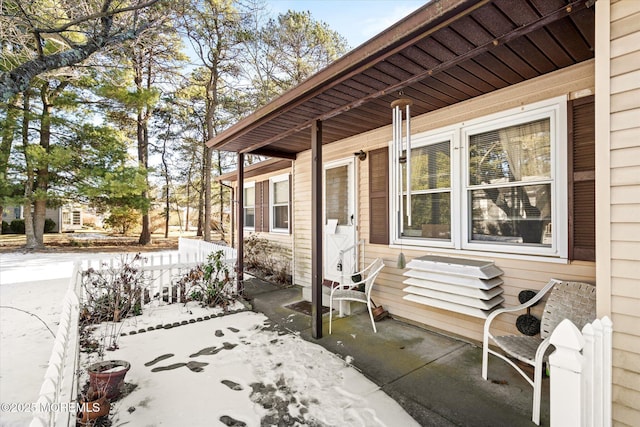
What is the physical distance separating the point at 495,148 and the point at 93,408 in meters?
3.99

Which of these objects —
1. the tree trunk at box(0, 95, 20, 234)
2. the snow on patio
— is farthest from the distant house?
the snow on patio

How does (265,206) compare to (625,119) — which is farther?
(265,206)

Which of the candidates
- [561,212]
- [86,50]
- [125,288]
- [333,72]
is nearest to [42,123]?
[86,50]

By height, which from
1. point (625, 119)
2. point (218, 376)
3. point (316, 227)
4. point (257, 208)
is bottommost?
point (218, 376)

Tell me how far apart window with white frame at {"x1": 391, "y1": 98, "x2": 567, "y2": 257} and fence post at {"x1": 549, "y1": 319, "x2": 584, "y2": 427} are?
5.69 ft

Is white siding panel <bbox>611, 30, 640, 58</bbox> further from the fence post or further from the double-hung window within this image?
the double-hung window

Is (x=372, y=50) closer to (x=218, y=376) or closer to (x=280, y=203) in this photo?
(x=218, y=376)

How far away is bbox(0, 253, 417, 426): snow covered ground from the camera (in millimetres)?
2074

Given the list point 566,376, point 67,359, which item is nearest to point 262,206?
point 67,359

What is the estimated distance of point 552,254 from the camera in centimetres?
258

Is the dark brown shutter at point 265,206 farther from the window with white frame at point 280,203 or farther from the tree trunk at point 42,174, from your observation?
the tree trunk at point 42,174

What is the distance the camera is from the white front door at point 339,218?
4.61 metres

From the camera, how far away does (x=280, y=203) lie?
6676 millimetres

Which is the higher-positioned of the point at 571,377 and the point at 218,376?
the point at 571,377
